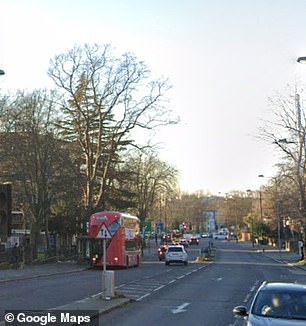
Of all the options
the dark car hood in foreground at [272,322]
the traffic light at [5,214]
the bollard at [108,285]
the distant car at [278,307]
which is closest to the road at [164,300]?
the bollard at [108,285]

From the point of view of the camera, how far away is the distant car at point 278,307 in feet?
31.5

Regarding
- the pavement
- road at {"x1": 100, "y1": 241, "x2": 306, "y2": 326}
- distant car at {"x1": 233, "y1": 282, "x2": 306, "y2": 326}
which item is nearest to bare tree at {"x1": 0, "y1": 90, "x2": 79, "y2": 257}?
the pavement

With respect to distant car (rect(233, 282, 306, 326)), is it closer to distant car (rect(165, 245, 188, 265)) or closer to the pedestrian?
the pedestrian

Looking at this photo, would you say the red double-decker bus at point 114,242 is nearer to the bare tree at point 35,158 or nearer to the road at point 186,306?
the bare tree at point 35,158

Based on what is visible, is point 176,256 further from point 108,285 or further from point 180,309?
point 180,309

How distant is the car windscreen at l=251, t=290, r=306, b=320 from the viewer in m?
10.0

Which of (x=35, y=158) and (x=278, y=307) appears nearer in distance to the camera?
(x=278, y=307)

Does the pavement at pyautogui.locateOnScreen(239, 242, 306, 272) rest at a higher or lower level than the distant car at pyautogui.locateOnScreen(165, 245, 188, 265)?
lower

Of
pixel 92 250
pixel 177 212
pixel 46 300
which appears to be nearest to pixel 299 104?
pixel 92 250

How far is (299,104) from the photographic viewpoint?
4672 cm

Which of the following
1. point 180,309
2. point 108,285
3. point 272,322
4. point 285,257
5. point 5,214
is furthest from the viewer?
point 285,257

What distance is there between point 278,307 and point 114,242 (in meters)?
33.7

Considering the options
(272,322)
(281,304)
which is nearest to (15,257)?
(281,304)

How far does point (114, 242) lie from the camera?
43.4 m
